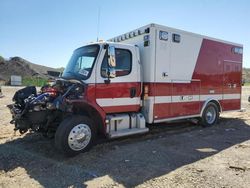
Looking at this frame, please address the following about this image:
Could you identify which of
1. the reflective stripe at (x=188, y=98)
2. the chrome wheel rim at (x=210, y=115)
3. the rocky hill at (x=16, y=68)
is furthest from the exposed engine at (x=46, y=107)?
the rocky hill at (x=16, y=68)

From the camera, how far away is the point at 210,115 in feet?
32.9

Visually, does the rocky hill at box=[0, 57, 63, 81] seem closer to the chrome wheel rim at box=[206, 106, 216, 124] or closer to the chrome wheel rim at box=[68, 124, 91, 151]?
the chrome wheel rim at box=[206, 106, 216, 124]

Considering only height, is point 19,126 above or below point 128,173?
above

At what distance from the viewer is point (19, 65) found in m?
67.6

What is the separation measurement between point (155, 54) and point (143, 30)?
2.61 ft

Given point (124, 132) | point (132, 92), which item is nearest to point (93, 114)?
point (124, 132)

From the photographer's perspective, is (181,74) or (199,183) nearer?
(199,183)

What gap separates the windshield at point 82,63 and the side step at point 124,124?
52.2 inches

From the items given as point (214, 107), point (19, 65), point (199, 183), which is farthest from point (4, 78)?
point (199, 183)

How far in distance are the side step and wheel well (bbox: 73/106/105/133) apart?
211mm

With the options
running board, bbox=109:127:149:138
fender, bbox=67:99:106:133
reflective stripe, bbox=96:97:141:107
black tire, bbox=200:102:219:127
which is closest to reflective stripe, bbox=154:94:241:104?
black tire, bbox=200:102:219:127

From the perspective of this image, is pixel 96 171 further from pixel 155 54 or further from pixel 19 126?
pixel 155 54

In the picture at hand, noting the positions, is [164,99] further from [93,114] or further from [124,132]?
[93,114]

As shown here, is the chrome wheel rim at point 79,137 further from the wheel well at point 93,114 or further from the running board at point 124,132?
the running board at point 124,132
